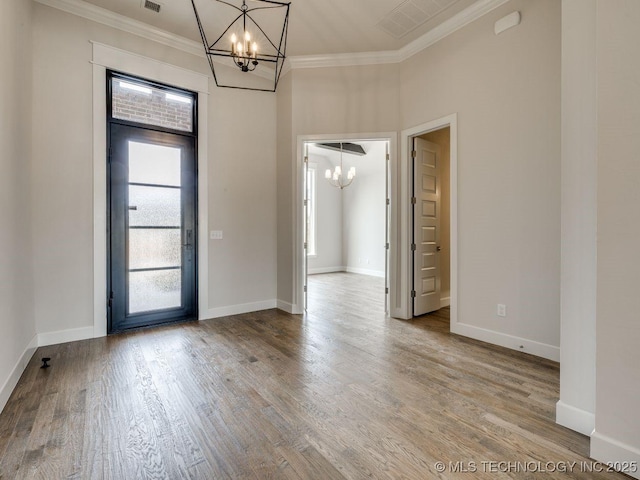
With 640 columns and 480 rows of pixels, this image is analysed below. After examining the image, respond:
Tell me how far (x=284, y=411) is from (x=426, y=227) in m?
3.31

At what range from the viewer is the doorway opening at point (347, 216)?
28.5ft

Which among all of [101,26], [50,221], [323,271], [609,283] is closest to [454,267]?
[609,283]

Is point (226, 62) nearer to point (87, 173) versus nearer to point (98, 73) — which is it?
point (98, 73)

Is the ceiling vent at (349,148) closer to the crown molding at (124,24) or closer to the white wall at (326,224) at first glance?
the white wall at (326,224)

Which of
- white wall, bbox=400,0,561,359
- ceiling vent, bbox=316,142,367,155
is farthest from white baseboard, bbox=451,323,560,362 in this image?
ceiling vent, bbox=316,142,367,155

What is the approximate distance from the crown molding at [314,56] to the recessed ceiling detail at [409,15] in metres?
0.24

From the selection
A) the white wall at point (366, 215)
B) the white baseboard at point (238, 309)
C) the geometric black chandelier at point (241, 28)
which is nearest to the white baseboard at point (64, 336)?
the white baseboard at point (238, 309)

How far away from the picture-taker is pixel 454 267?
146 inches

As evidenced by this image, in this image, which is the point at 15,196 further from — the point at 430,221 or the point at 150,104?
the point at 430,221

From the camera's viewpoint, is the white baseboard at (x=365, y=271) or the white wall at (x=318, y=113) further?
the white baseboard at (x=365, y=271)

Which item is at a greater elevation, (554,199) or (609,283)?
(554,199)

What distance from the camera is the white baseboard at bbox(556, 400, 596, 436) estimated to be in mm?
1829

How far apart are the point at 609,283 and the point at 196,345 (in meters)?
3.44

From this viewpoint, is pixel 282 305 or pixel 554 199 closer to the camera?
pixel 554 199
